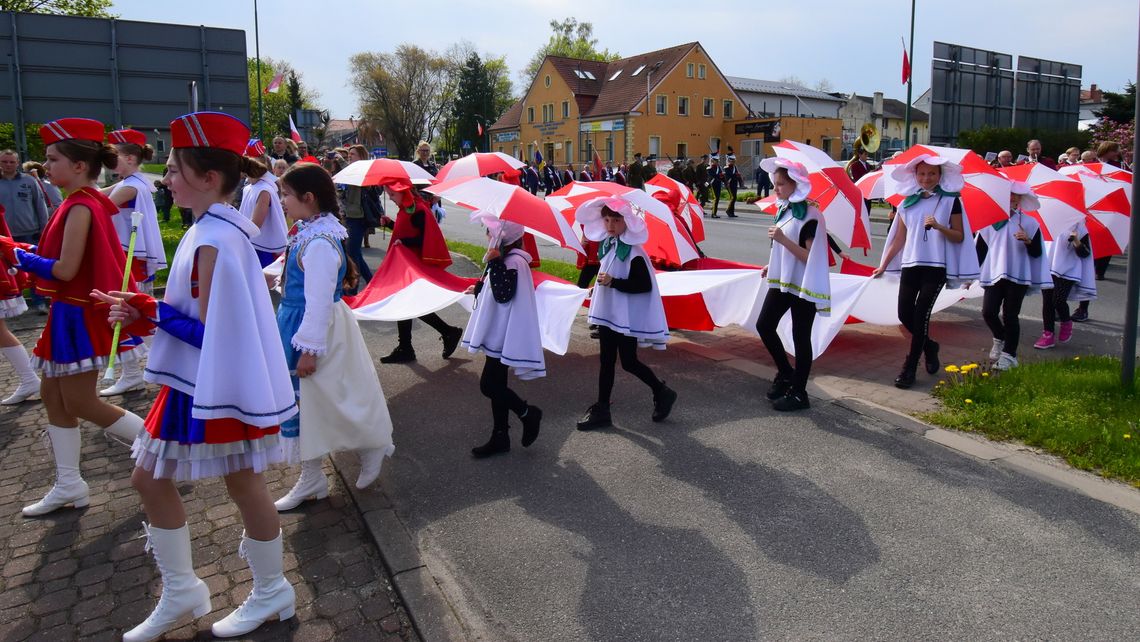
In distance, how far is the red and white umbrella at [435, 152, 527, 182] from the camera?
Answer: 8.10m

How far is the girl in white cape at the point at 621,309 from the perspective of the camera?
18.0 ft

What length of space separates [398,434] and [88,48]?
28.9 feet

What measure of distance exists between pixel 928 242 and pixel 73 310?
19.4 feet

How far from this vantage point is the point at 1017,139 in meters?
25.6

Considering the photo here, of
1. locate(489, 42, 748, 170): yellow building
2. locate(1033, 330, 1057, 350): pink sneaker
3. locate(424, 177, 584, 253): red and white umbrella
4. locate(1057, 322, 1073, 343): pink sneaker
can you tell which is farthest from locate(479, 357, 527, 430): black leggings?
locate(489, 42, 748, 170): yellow building

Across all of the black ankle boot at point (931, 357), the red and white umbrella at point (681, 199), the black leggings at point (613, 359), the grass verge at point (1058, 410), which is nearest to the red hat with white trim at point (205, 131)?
the black leggings at point (613, 359)

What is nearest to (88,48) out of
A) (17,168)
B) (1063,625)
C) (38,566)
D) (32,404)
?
(17,168)

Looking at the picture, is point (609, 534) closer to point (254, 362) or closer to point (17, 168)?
point (254, 362)

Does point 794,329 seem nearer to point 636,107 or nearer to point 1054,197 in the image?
point 1054,197

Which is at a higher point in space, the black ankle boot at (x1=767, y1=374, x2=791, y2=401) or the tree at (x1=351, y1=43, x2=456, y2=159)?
the tree at (x1=351, y1=43, x2=456, y2=159)

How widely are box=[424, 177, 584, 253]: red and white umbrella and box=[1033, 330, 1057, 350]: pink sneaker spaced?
524 cm

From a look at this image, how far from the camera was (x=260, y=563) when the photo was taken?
10.3 feet

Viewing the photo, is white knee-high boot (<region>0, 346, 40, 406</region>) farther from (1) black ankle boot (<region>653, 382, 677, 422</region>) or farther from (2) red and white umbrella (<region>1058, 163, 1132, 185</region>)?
(2) red and white umbrella (<region>1058, 163, 1132, 185</region>)

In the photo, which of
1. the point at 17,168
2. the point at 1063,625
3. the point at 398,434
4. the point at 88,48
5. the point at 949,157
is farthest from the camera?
the point at 88,48
